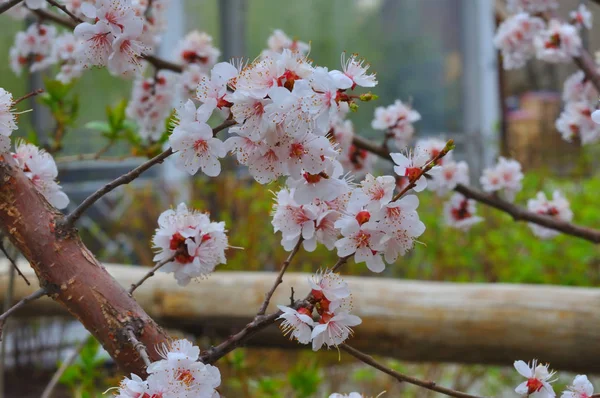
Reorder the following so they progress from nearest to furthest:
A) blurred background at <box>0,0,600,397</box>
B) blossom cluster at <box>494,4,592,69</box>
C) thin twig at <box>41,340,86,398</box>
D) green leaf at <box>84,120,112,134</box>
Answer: thin twig at <box>41,340,86,398</box> < green leaf at <box>84,120,112,134</box> < blossom cluster at <box>494,4,592,69</box> < blurred background at <box>0,0,600,397</box>

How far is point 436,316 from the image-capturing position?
1.93 meters

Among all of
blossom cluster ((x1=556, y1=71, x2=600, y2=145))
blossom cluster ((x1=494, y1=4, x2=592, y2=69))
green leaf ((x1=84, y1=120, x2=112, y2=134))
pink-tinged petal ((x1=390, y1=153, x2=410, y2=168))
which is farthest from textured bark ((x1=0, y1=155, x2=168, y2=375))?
blossom cluster ((x1=494, y1=4, x2=592, y2=69))

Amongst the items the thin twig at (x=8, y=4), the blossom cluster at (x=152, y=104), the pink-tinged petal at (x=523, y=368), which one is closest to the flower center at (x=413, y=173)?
the pink-tinged petal at (x=523, y=368)

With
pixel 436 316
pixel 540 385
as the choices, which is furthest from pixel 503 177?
pixel 540 385

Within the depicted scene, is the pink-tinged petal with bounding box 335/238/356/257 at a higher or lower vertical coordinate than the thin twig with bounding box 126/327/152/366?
higher

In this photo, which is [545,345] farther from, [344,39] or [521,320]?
[344,39]

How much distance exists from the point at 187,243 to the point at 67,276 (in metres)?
0.14

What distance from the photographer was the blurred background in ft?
10.1

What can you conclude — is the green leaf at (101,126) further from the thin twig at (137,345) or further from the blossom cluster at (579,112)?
the blossom cluster at (579,112)

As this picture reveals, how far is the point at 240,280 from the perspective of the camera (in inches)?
85.7

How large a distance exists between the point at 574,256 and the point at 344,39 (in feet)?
11.4

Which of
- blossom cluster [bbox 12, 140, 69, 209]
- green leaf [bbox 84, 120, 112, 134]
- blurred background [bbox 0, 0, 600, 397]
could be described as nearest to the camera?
blossom cluster [bbox 12, 140, 69, 209]

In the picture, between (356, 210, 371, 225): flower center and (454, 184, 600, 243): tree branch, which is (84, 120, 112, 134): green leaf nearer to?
(454, 184, 600, 243): tree branch

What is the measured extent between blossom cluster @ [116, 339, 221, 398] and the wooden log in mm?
1319
